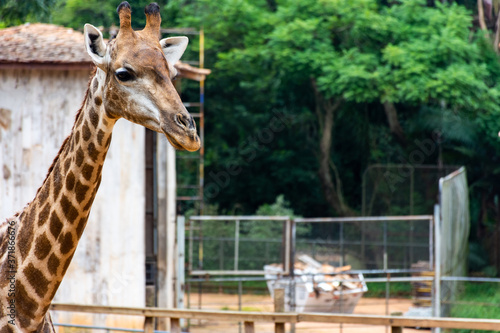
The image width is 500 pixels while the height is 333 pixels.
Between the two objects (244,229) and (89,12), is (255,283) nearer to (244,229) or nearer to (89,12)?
(244,229)

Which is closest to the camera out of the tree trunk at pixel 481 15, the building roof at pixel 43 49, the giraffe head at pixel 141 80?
the giraffe head at pixel 141 80

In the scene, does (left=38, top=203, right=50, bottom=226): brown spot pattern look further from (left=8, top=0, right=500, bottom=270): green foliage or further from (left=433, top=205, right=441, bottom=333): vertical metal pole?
(left=8, top=0, right=500, bottom=270): green foliage

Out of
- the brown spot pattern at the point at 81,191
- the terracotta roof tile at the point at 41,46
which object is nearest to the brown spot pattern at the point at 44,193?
the brown spot pattern at the point at 81,191

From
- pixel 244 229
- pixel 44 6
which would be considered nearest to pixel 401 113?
pixel 244 229

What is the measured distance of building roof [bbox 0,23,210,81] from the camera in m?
10.2

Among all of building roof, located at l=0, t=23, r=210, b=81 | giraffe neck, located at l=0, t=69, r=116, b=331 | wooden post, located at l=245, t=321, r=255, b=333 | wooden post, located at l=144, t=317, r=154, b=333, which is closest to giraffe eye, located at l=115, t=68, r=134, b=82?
giraffe neck, located at l=0, t=69, r=116, b=331

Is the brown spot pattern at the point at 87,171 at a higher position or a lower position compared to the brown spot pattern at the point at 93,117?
lower

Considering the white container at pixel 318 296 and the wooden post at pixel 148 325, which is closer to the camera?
the wooden post at pixel 148 325

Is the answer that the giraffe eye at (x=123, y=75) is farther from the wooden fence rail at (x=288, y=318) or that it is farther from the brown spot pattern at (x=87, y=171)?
the wooden fence rail at (x=288, y=318)

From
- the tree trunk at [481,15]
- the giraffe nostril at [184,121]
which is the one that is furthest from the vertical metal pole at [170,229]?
the tree trunk at [481,15]

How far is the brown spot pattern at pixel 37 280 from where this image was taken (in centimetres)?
409

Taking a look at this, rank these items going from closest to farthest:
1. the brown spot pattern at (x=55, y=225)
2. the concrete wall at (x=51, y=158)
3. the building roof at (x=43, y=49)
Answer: the brown spot pattern at (x=55, y=225) < the building roof at (x=43, y=49) < the concrete wall at (x=51, y=158)

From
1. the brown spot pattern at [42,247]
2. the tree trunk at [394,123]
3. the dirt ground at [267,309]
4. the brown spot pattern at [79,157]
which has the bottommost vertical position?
the dirt ground at [267,309]

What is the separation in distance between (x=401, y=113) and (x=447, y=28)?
17.5 feet
